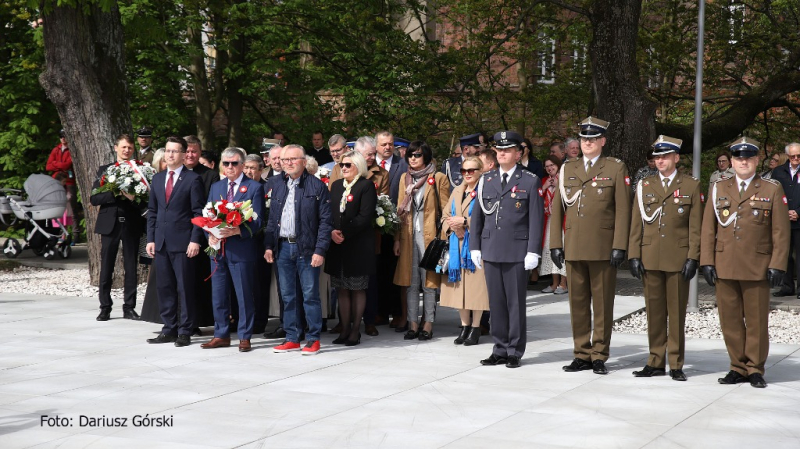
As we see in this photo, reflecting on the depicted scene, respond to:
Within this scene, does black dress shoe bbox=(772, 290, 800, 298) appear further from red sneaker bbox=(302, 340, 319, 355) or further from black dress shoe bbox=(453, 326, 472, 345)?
red sneaker bbox=(302, 340, 319, 355)

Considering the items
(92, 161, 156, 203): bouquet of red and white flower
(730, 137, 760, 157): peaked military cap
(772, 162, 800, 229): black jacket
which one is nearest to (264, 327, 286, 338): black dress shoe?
(92, 161, 156, 203): bouquet of red and white flower

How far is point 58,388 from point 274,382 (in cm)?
167

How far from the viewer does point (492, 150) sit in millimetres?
10008

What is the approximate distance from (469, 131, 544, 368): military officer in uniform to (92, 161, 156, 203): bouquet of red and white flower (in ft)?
13.1

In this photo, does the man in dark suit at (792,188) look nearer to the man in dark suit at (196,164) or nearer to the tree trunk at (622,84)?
the tree trunk at (622,84)

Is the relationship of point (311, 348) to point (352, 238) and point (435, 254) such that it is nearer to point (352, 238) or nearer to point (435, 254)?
point (352, 238)

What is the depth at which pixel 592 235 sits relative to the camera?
27.9 feet

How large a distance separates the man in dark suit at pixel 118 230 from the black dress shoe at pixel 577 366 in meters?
5.17

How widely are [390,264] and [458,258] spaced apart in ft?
4.14

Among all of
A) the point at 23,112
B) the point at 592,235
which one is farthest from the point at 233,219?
the point at 23,112

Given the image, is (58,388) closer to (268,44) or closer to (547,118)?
(268,44)

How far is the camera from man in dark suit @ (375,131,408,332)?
1095 centimetres

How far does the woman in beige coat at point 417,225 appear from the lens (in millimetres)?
10383

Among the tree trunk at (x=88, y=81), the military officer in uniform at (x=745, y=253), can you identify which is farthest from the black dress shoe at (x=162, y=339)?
the military officer in uniform at (x=745, y=253)
